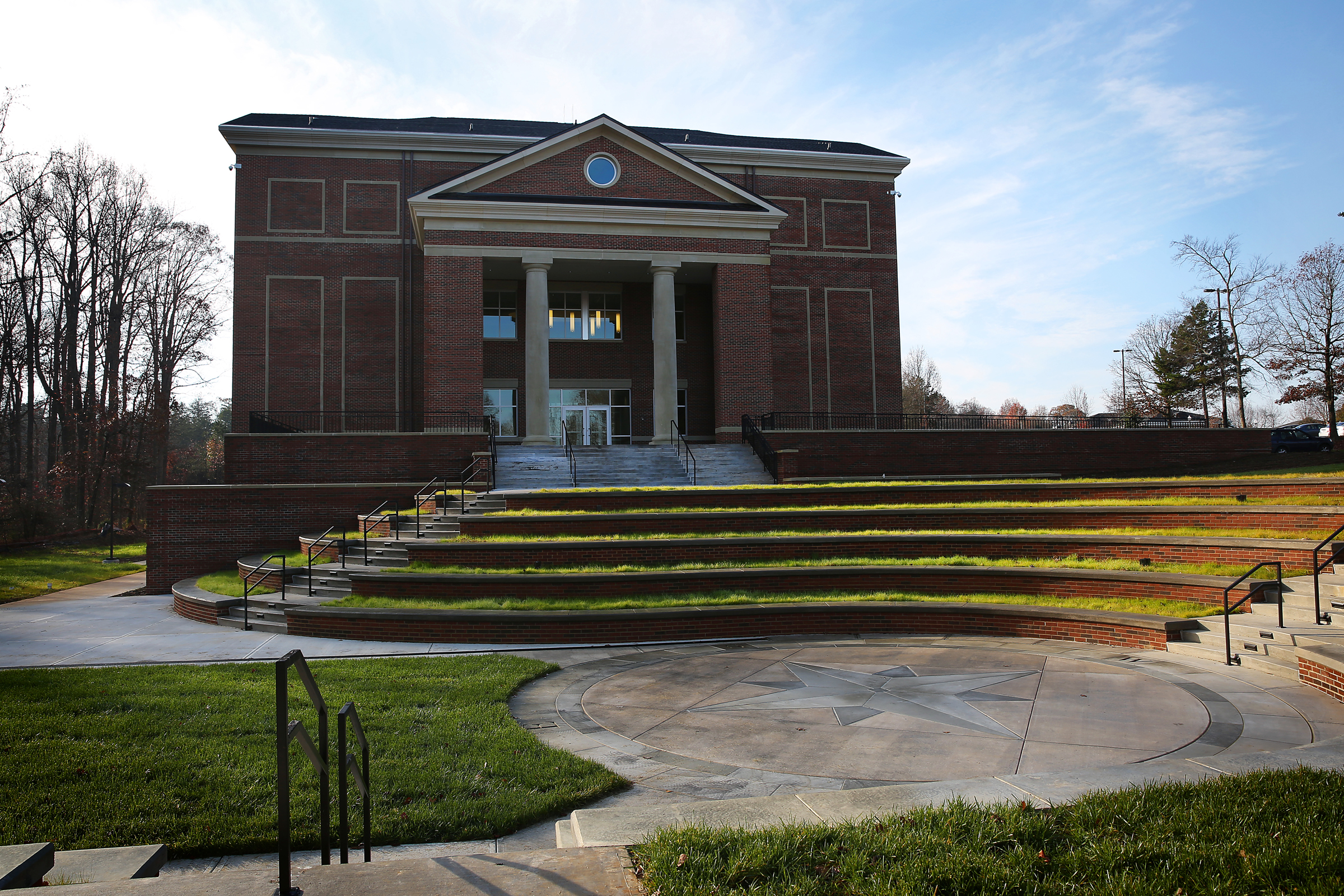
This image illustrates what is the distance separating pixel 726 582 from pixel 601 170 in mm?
19725

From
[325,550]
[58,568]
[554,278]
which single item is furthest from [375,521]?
[58,568]

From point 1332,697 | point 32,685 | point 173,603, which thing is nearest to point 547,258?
point 173,603

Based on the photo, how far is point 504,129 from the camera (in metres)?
34.8

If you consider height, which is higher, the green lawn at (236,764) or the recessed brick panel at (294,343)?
the recessed brick panel at (294,343)

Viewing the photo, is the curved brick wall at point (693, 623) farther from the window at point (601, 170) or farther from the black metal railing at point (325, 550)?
the window at point (601, 170)

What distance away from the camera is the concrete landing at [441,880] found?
3.29 m

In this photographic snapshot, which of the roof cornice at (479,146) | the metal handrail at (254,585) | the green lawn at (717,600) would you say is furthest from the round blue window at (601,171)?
the green lawn at (717,600)

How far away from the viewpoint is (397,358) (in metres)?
31.0

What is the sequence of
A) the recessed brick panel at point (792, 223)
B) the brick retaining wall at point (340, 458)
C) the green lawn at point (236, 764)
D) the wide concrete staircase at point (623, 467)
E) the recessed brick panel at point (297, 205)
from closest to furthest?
1. the green lawn at point (236, 764)
2. the brick retaining wall at point (340, 458)
3. the wide concrete staircase at point (623, 467)
4. the recessed brick panel at point (297, 205)
5. the recessed brick panel at point (792, 223)

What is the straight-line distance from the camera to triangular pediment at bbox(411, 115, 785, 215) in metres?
27.3

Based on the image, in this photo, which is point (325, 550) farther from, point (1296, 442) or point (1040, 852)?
point (1296, 442)

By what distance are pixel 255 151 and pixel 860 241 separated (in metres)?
24.8

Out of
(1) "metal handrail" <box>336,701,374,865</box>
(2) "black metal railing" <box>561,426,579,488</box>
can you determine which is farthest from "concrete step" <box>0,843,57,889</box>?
(2) "black metal railing" <box>561,426,579,488</box>

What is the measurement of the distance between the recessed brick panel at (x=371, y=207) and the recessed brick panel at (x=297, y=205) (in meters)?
0.98
